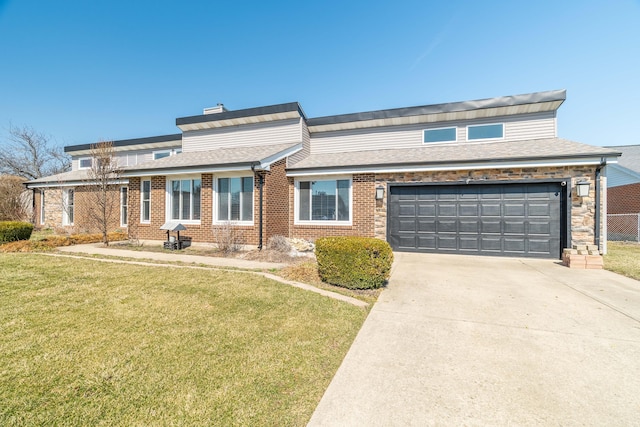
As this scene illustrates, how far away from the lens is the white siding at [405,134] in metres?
10.6

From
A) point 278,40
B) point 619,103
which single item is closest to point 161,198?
point 278,40

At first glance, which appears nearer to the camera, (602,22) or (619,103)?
(602,22)

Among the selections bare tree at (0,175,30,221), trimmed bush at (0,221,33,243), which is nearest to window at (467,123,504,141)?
trimmed bush at (0,221,33,243)

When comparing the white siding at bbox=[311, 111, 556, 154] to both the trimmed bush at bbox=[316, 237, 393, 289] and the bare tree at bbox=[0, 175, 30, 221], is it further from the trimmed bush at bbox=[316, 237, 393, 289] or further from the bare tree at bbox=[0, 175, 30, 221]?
the bare tree at bbox=[0, 175, 30, 221]

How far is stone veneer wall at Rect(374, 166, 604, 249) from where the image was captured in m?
8.16

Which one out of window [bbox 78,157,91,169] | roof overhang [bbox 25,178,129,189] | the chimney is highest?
the chimney

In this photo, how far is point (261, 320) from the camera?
3.71 meters

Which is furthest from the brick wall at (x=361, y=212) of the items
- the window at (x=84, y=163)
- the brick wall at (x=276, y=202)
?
the window at (x=84, y=163)

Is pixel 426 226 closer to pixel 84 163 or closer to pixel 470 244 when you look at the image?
pixel 470 244

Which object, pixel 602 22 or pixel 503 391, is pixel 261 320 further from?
pixel 602 22

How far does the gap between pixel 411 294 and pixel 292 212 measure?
6.96m

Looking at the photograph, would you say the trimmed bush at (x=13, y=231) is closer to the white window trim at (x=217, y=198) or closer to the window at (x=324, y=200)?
the white window trim at (x=217, y=198)

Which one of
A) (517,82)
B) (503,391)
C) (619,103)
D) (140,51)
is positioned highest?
(140,51)

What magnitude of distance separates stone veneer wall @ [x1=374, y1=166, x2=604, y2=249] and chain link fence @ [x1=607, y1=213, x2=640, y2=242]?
7.96 meters
